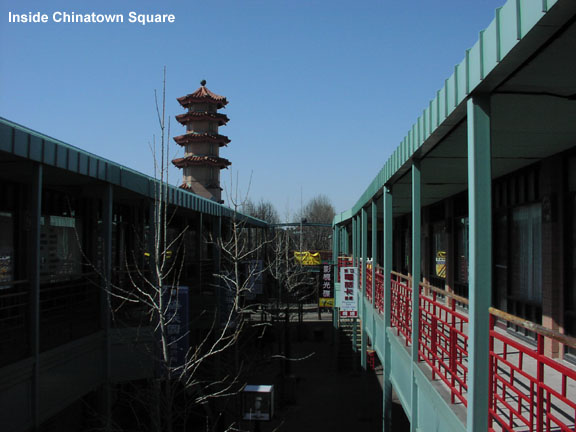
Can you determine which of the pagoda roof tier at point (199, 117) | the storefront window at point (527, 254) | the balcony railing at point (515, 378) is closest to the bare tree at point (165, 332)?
the balcony railing at point (515, 378)

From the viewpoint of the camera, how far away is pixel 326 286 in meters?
23.2

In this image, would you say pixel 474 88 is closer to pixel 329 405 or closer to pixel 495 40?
pixel 495 40

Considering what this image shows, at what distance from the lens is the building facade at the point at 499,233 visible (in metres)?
3.30

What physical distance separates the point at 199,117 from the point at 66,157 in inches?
1925

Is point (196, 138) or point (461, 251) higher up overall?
point (196, 138)

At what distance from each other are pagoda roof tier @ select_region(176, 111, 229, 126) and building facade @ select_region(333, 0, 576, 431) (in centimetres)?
4214

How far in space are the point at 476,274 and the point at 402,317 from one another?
5.63 meters

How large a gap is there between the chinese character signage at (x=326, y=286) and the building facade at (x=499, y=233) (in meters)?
7.90

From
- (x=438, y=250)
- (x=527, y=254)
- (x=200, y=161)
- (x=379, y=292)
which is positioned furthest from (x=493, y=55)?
(x=200, y=161)

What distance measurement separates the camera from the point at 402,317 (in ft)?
30.6

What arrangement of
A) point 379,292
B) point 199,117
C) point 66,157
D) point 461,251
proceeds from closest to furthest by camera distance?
point 66,157 → point 379,292 → point 461,251 → point 199,117

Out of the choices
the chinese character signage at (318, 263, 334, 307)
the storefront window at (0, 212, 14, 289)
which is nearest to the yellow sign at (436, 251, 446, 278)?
the chinese character signage at (318, 263, 334, 307)

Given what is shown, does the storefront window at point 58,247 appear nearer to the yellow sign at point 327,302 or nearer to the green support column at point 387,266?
the green support column at point 387,266

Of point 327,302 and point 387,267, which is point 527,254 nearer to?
point 387,267
